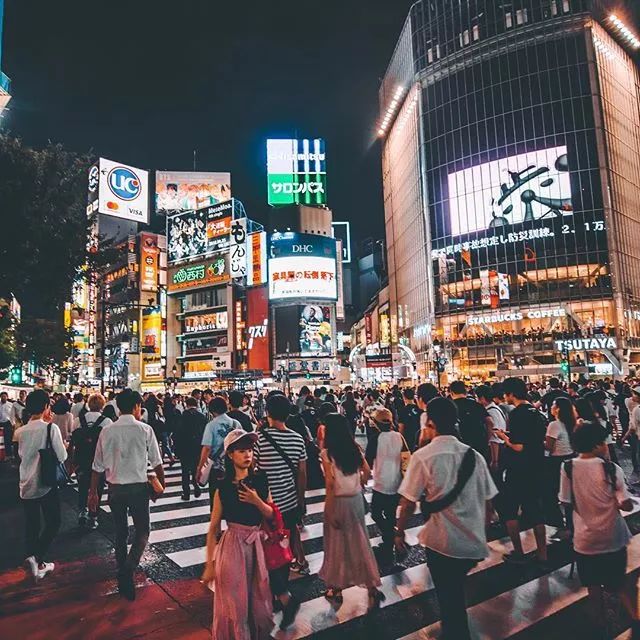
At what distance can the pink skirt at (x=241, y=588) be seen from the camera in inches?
136

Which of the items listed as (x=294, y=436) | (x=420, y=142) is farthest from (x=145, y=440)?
(x=420, y=142)

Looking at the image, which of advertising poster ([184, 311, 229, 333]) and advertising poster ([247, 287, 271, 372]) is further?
advertising poster ([184, 311, 229, 333])

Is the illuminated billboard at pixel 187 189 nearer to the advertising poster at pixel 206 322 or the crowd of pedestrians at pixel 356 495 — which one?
the advertising poster at pixel 206 322

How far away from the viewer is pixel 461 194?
60.7 m

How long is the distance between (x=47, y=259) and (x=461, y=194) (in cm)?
5556

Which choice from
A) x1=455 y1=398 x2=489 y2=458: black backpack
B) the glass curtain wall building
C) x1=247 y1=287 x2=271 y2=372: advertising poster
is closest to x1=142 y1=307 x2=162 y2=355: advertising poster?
x1=247 y1=287 x2=271 y2=372: advertising poster

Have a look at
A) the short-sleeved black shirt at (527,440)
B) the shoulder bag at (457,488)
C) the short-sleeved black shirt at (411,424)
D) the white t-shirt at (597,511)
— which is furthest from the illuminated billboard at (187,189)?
the shoulder bag at (457,488)

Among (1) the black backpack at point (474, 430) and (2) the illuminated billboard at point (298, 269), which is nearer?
(1) the black backpack at point (474, 430)

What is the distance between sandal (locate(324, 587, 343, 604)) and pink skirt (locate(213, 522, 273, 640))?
1.51m

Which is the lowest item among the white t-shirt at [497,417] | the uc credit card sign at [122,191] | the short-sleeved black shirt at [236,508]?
the short-sleeved black shirt at [236,508]

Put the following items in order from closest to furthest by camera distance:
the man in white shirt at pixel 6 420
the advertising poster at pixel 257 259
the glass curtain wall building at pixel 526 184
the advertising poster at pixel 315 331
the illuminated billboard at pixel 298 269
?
1. the man in white shirt at pixel 6 420
2. the glass curtain wall building at pixel 526 184
3. the illuminated billboard at pixel 298 269
4. the advertising poster at pixel 315 331
5. the advertising poster at pixel 257 259

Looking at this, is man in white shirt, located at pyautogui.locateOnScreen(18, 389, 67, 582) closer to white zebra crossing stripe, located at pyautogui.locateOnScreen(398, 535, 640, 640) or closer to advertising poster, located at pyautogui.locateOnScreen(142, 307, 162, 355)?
white zebra crossing stripe, located at pyautogui.locateOnScreen(398, 535, 640, 640)

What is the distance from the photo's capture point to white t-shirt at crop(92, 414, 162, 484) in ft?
17.0

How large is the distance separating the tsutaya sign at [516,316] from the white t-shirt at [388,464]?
53224mm
